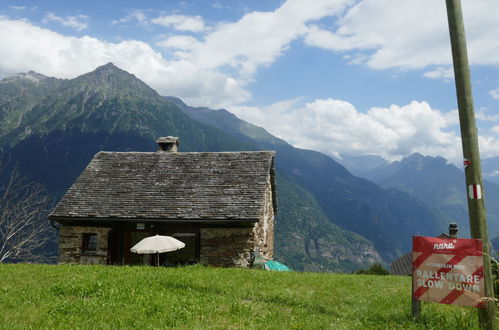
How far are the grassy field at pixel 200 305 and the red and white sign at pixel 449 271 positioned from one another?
0.49 m

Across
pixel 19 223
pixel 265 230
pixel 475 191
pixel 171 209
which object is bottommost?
pixel 265 230

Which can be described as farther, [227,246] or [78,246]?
[78,246]

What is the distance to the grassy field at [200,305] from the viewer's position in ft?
22.6

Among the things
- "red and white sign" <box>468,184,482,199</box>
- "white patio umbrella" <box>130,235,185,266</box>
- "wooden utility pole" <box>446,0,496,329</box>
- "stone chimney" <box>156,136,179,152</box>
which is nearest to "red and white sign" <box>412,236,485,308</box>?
"wooden utility pole" <box>446,0,496,329</box>

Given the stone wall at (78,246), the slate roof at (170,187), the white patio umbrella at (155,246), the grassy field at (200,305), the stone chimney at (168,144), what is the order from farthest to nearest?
the stone chimney at (168,144)
the slate roof at (170,187)
the stone wall at (78,246)
the white patio umbrella at (155,246)
the grassy field at (200,305)

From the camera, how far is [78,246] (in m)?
23.9

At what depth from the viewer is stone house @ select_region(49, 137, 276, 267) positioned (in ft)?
75.1

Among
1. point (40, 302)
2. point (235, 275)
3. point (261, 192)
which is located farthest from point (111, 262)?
point (40, 302)

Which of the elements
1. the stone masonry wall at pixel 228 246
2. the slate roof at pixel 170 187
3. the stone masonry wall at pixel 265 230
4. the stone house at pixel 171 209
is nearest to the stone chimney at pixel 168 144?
the slate roof at pixel 170 187

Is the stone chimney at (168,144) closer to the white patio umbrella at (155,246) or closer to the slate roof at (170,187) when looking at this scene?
the slate roof at (170,187)

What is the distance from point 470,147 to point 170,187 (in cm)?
2106

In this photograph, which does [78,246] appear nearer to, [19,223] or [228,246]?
[19,223]

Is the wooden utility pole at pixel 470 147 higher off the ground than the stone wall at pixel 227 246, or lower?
higher

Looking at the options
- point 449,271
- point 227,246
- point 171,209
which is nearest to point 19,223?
point 171,209
